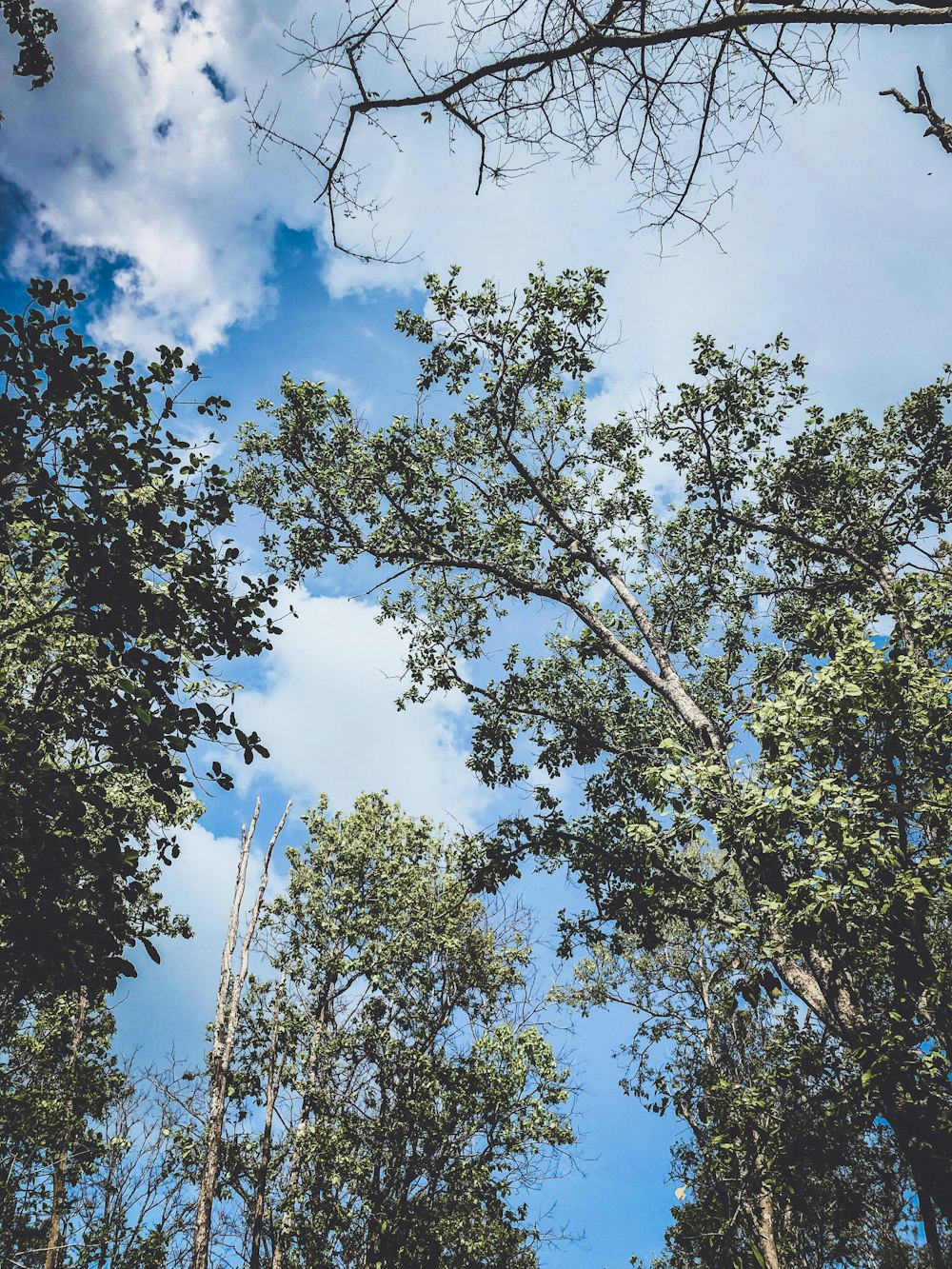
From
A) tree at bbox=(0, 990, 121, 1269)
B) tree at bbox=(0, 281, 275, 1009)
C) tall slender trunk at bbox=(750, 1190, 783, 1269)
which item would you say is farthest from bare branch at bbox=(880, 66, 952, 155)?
tall slender trunk at bbox=(750, 1190, 783, 1269)

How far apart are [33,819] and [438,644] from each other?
886cm

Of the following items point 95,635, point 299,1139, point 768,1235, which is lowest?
point 768,1235

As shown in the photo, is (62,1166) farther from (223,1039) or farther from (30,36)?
(30,36)

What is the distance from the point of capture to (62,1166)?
44.8ft

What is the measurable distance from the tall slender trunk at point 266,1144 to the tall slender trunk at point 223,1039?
0.87 m

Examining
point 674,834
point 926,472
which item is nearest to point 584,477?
point 926,472

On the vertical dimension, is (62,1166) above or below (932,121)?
below

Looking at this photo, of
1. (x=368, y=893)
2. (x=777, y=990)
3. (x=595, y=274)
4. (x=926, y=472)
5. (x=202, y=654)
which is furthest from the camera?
(x=368, y=893)

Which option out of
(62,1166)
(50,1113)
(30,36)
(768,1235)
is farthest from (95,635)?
(768,1235)

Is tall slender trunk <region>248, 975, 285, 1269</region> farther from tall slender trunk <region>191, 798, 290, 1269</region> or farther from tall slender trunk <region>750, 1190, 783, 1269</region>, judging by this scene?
tall slender trunk <region>750, 1190, 783, 1269</region>

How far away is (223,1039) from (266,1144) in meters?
2.19

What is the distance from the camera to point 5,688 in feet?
30.1

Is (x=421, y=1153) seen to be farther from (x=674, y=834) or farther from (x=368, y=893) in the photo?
(x=674, y=834)

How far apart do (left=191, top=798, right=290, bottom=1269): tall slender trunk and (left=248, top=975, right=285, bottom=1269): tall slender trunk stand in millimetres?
868
